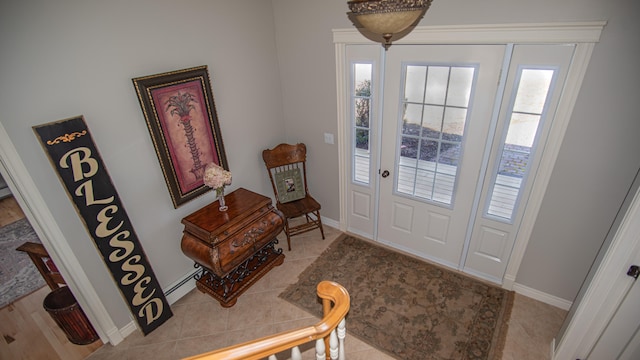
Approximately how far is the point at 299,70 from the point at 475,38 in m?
1.67

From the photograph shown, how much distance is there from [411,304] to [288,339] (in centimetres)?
196

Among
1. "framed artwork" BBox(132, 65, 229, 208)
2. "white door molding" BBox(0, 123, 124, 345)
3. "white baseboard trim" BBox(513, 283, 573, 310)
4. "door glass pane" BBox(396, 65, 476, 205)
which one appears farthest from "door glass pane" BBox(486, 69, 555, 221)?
"white door molding" BBox(0, 123, 124, 345)

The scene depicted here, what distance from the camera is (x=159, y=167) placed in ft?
8.20

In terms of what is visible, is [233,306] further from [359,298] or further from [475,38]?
[475,38]

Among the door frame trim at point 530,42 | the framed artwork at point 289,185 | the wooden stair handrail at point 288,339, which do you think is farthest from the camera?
the framed artwork at point 289,185

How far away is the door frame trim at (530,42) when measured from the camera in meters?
1.93

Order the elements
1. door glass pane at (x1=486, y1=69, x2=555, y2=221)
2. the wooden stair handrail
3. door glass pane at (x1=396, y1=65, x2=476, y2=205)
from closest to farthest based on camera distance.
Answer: the wooden stair handrail → door glass pane at (x1=486, y1=69, x2=555, y2=221) → door glass pane at (x1=396, y1=65, x2=476, y2=205)

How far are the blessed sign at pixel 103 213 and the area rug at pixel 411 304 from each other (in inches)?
44.8

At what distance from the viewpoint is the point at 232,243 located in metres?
2.64

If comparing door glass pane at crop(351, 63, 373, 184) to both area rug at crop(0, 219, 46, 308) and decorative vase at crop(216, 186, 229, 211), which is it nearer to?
decorative vase at crop(216, 186, 229, 211)

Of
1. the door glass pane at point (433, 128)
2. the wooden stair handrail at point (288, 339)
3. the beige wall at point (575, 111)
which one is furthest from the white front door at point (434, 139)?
the wooden stair handrail at point (288, 339)

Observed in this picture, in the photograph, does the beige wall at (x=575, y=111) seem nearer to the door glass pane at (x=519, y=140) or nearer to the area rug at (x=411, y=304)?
the door glass pane at (x=519, y=140)

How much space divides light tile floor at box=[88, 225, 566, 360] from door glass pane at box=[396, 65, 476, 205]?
1184 millimetres

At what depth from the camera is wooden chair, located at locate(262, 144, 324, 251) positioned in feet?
11.2
